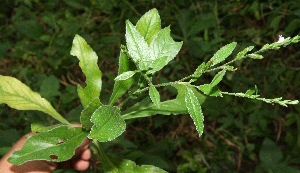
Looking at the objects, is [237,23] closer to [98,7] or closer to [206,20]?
[206,20]

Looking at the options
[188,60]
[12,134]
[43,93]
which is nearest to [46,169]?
[12,134]

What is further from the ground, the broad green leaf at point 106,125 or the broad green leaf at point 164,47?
the broad green leaf at point 164,47

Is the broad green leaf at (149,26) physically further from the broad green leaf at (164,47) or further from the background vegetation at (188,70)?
the background vegetation at (188,70)

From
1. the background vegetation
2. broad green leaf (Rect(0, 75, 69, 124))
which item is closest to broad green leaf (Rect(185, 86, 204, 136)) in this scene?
broad green leaf (Rect(0, 75, 69, 124))

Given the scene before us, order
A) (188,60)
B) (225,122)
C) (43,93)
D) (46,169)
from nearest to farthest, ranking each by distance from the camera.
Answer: (46,169), (43,93), (225,122), (188,60)

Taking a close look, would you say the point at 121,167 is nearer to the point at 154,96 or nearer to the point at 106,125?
the point at 106,125


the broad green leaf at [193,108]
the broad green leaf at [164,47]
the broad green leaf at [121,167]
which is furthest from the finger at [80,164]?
the broad green leaf at [193,108]

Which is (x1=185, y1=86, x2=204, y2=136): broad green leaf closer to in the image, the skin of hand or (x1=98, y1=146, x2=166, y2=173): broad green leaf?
(x1=98, y1=146, x2=166, y2=173): broad green leaf

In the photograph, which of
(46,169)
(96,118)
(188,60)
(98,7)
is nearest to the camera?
(96,118)
